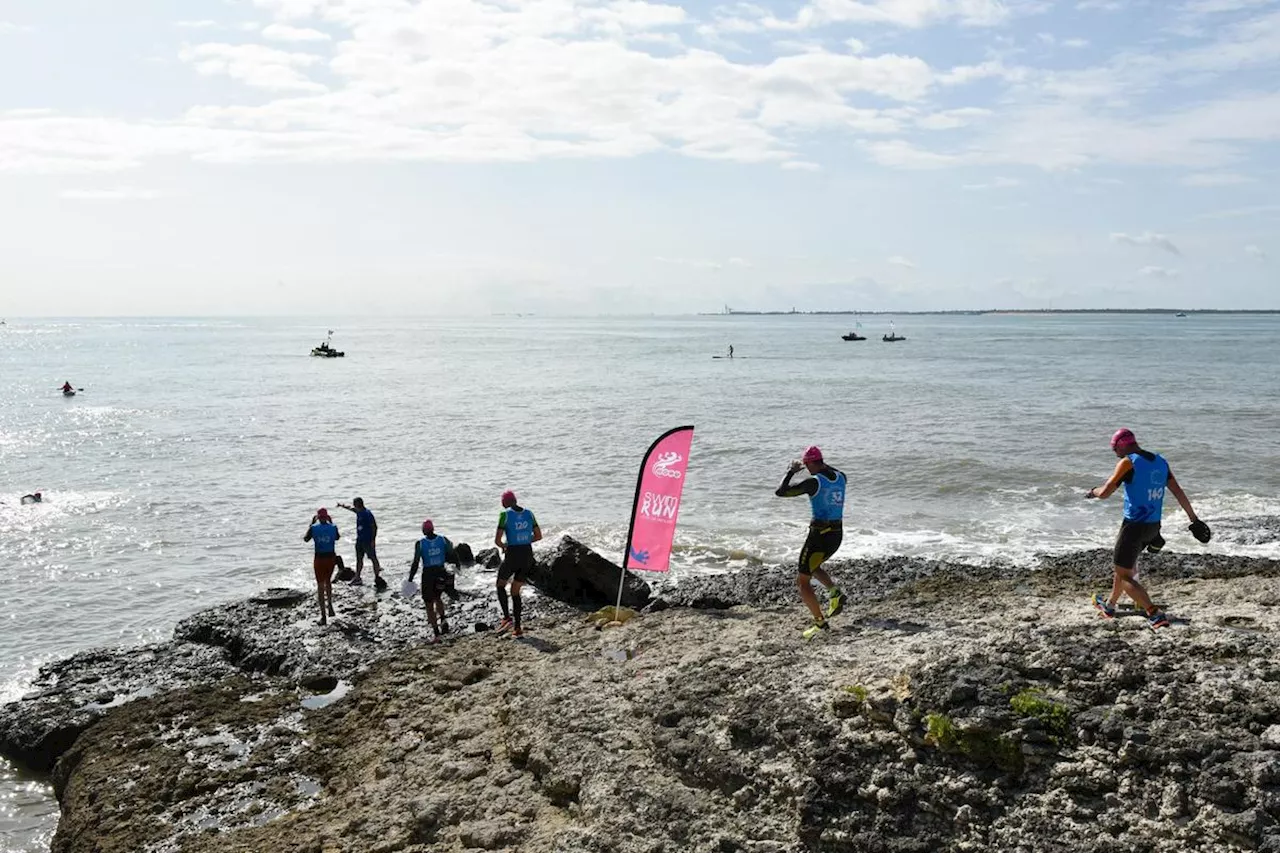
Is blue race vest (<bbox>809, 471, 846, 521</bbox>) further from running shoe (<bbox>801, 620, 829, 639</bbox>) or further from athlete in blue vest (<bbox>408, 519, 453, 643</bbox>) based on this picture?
Result: athlete in blue vest (<bbox>408, 519, 453, 643</bbox>)

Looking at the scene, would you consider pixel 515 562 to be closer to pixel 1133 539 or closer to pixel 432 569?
pixel 432 569

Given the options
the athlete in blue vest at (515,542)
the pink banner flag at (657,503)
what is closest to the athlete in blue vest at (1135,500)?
the pink banner flag at (657,503)

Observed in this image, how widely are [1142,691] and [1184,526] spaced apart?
16.3 m

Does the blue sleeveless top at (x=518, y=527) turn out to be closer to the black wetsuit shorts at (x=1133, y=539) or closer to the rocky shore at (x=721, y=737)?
the rocky shore at (x=721, y=737)

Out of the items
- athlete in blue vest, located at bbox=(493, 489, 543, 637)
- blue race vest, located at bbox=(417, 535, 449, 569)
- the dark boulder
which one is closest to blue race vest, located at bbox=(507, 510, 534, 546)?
athlete in blue vest, located at bbox=(493, 489, 543, 637)

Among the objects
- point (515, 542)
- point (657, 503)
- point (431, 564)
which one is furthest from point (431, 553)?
point (657, 503)

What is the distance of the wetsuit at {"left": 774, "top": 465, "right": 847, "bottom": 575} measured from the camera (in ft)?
30.6

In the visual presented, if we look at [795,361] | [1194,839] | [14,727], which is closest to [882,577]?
[1194,839]

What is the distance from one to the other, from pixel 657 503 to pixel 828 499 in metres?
3.12

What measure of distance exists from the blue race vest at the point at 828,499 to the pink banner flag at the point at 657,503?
265 cm

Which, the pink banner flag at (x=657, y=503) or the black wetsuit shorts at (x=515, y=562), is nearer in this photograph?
the pink banner flag at (x=657, y=503)

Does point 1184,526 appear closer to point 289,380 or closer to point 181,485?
point 181,485

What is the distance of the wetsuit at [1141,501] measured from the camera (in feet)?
26.6

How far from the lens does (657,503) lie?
11.9 meters
